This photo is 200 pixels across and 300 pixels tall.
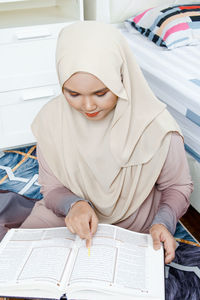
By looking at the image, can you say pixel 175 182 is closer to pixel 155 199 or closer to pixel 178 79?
pixel 155 199

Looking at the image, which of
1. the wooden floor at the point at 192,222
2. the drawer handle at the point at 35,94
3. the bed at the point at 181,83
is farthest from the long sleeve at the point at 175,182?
the drawer handle at the point at 35,94

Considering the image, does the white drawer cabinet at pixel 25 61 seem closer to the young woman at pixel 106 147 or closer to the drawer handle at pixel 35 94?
the drawer handle at pixel 35 94

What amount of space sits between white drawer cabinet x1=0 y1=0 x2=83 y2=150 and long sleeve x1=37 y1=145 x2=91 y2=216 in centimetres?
90

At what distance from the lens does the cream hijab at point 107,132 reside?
85cm

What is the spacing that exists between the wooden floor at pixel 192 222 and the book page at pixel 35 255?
0.74m

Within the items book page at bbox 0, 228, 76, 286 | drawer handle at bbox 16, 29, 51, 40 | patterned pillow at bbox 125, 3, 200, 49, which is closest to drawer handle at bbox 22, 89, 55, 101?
drawer handle at bbox 16, 29, 51, 40

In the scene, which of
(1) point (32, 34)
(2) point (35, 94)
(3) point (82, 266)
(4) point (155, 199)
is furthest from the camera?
(2) point (35, 94)

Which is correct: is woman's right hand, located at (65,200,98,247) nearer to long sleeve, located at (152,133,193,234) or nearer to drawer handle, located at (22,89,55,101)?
long sleeve, located at (152,133,193,234)

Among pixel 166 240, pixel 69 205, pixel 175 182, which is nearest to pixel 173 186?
pixel 175 182

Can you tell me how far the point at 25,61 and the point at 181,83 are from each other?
2.87 feet

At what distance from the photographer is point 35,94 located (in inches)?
76.5

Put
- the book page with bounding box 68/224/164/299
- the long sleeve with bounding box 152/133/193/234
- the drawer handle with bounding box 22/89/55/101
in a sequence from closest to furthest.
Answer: the book page with bounding box 68/224/164/299 < the long sleeve with bounding box 152/133/193/234 < the drawer handle with bounding box 22/89/55/101

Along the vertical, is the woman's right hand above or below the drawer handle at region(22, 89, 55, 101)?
below

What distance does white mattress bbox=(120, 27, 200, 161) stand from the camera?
1377 mm
